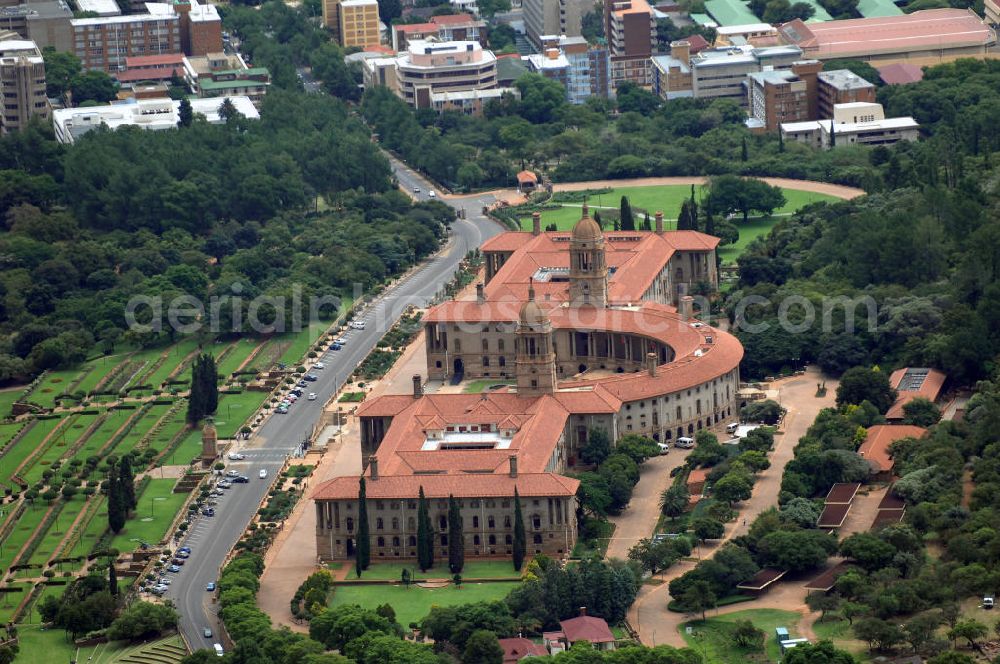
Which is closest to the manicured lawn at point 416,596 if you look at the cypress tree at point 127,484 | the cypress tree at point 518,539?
the cypress tree at point 518,539

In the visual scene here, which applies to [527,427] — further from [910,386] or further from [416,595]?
[910,386]

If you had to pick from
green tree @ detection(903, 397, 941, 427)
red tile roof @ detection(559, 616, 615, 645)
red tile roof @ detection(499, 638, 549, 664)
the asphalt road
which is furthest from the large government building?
red tile roof @ detection(499, 638, 549, 664)

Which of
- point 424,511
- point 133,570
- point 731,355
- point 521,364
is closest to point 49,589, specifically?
point 133,570

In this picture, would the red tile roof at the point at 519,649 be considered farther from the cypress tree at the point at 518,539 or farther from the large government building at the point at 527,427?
the large government building at the point at 527,427

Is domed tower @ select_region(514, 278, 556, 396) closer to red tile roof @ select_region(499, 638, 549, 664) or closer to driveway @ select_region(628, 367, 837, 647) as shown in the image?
driveway @ select_region(628, 367, 837, 647)

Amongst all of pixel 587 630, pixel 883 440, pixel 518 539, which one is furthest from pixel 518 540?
pixel 883 440

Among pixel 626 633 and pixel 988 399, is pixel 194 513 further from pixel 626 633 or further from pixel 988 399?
pixel 988 399
